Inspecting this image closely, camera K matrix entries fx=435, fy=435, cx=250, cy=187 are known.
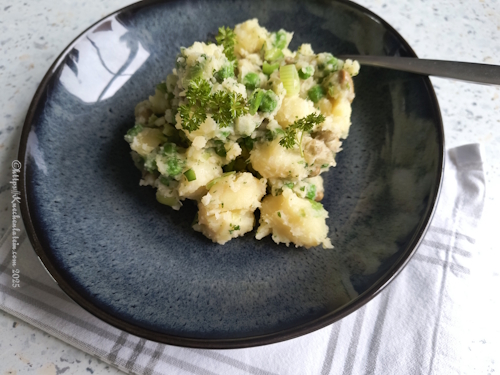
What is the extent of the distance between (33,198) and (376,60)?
171 cm

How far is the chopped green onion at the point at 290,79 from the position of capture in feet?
6.13

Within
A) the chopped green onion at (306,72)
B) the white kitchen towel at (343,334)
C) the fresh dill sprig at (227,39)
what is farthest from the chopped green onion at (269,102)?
the white kitchen towel at (343,334)

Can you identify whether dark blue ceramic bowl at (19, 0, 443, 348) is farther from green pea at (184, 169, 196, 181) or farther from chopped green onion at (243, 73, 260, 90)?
chopped green onion at (243, 73, 260, 90)

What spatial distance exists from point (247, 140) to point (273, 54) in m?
0.48

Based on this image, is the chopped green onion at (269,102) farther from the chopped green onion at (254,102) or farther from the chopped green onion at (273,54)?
the chopped green onion at (273,54)

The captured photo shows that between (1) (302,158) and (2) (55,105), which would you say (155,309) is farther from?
(2) (55,105)

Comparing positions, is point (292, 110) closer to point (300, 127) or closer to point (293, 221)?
point (300, 127)

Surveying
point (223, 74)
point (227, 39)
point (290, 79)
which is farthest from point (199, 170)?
point (227, 39)

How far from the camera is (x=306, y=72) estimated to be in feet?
6.27

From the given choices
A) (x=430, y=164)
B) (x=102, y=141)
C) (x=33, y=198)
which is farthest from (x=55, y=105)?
(x=430, y=164)

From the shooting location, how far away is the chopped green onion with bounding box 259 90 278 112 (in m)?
1.77

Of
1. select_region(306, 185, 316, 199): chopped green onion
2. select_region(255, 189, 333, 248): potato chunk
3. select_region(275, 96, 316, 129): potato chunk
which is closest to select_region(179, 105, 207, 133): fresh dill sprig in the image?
select_region(275, 96, 316, 129): potato chunk

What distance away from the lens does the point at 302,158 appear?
185cm

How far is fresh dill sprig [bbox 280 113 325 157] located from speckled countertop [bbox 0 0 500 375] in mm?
942
